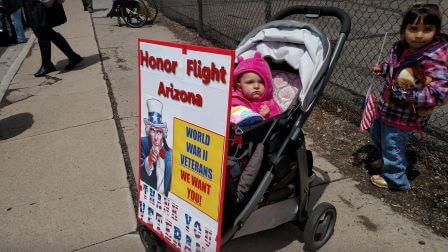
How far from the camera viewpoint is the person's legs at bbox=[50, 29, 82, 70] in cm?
618

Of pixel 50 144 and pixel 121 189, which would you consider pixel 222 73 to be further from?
pixel 50 144

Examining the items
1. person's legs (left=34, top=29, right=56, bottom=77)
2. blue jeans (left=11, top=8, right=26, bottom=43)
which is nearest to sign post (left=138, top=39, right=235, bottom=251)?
person's legs (left=34, top=29, right=56, bottom=77)

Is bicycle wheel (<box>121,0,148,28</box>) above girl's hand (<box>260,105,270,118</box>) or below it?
below

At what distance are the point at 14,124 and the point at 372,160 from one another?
13.0 ft

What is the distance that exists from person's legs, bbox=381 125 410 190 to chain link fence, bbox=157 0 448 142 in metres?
0.60

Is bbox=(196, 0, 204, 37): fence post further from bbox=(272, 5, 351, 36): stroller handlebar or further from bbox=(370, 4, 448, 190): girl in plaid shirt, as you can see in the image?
bbox=(370, 4, 448, 190): girl in plaid shirt

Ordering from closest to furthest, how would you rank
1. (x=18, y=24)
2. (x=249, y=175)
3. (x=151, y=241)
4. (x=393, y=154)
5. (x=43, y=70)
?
(x=249, y=175) < (x=151, y=241) < (x=393, y=154) < (x=43, y=70) < (x=18, y=24)

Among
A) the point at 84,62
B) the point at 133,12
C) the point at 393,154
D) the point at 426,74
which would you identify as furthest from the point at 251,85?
the point at 133,12

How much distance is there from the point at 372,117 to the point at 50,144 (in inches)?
123

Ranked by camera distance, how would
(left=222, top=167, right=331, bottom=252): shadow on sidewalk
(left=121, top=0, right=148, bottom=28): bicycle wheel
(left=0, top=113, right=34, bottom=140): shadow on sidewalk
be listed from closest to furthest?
(left=222, top=167, right=331, bottom=252): shadow on sidewalk
(left=0, top=113, right=34, bottom=140): shadow on sidewalk
(left=121, top=0, right=148, bottom=28): bicycle wheel

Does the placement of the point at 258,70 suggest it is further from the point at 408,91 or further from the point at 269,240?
the point at 269,240

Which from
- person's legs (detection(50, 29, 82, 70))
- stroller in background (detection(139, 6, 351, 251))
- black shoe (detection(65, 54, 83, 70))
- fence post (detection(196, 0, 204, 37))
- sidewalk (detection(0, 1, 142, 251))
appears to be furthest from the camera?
fence post (detection(196, 0, 204, 37))

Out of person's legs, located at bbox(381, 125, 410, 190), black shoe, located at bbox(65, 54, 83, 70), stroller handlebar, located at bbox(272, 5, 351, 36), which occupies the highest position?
stroller handlebar, located at bbox(272, 5, 351, 36)

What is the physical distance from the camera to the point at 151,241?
2.37 meters
